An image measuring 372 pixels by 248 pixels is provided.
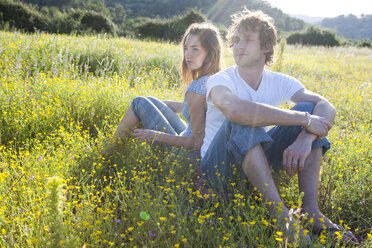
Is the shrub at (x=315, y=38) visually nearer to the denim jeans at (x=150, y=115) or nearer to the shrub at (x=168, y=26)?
the shrub at (x=168, y=26)

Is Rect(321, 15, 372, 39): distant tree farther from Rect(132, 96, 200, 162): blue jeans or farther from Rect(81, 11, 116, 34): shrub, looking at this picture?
Rect(132, 96, 200, 162): blue jeans

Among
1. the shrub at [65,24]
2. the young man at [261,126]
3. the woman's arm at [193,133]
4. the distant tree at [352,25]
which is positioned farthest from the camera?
the distant tree at [352,25]

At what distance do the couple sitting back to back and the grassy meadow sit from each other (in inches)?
6.4

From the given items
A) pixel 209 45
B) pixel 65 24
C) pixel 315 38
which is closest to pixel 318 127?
pixel 209 45

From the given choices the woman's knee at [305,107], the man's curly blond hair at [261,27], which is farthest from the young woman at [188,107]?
the woman's knee at [305,107]

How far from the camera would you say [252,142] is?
2.08m

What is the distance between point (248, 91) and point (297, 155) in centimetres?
69

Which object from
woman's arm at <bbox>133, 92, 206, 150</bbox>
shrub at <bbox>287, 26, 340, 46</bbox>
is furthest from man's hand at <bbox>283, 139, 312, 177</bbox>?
shrub at <bbox>287, 26, 340, 46</bbox>

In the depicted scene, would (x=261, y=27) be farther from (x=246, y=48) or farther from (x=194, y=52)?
(x=194, y=52)

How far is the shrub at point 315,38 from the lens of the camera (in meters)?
29.1

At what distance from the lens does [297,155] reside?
219 centimetres

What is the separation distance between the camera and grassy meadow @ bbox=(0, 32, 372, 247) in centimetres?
187

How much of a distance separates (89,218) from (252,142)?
118 centimetres

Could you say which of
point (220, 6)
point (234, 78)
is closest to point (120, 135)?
point (234, 78)
